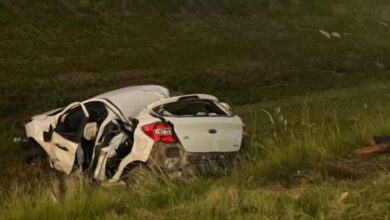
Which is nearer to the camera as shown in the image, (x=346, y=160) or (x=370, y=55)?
(x=346, y=160)

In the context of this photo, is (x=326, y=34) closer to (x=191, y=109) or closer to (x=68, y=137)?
(x=68, y=137)

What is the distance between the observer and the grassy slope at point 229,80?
245 inches

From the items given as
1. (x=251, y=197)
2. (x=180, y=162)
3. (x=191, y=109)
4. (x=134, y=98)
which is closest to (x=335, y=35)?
(x=134, y=98)

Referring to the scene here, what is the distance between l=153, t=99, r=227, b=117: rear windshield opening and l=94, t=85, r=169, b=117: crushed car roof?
0.92m

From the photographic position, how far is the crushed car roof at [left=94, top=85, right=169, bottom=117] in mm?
11211

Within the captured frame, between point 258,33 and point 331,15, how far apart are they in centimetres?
1222

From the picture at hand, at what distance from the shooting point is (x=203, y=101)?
417 inches

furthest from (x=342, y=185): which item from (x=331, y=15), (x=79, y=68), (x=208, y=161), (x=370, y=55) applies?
(x=331, y=15)

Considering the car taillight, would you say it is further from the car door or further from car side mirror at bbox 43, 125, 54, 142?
car side mirror at bbox 43, 125, 54, 142

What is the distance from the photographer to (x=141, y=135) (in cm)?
984

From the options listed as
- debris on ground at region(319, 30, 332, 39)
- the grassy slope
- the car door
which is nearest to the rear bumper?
the grassy slope

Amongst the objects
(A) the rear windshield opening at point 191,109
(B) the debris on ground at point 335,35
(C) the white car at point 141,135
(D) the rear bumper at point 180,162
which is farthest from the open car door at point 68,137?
(B) the debris on ground at point 335,35

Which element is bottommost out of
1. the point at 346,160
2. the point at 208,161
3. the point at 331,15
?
the point at 331,15

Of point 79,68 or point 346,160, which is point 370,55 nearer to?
point 79,68
